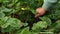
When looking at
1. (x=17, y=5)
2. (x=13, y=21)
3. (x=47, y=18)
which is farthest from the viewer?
(x=17, y=5)

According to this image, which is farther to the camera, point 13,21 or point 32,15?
point 32,15

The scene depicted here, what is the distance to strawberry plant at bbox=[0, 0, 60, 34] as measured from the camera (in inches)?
53.2

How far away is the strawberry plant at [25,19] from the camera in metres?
1.35

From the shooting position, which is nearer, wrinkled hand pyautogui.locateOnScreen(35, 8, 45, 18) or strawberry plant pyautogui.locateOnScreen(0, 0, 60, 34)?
strawberry plant pyautogui.locateOnScreen(0, 0, 60, 34)

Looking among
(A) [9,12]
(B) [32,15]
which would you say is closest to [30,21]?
(B) [32,15]

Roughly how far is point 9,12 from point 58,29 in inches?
15.6

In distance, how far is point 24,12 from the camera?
1552 millimetres

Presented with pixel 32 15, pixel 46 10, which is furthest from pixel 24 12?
pixel 46 10

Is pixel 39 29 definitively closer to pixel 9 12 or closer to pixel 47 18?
pixel 47 18

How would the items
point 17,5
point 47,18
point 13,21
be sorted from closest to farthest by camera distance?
point 13,21, point 47,18, point 17,5

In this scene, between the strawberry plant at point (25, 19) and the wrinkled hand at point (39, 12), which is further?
the wrinkled hand at point (39, 12)

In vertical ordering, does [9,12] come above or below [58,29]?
above

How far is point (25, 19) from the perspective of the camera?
1.52m

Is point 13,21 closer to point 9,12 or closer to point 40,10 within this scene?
point 9,12
